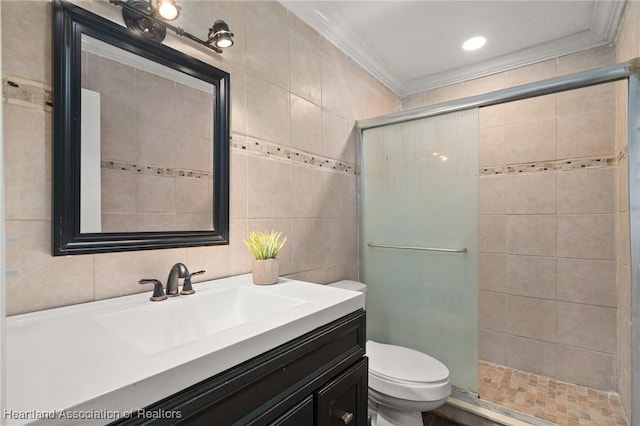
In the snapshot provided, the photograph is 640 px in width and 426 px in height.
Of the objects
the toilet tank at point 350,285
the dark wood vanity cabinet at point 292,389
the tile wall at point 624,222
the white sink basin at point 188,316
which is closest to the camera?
the dark wood vanity cabinet at point 292,389

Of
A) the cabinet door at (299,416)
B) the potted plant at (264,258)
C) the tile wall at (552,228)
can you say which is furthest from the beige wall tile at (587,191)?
the cabinet door at (299,416)

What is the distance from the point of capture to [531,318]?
Answer: 89.4 inches

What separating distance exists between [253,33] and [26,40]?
0.89 metres

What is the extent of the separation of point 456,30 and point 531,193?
3.98ft

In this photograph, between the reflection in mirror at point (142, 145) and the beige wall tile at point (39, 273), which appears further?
the reflection in mirror at point (142, 145)

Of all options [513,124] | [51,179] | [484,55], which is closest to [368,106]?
[484,55]

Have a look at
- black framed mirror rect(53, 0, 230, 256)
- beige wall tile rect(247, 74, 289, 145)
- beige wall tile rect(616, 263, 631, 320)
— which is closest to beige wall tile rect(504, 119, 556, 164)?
beige wall tile rect(616, 263, 631, 320)

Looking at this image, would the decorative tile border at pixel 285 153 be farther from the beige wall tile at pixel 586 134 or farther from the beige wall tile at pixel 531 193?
the beige wall tile at pixel 586 134

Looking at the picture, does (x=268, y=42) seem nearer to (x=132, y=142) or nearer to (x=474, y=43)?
(x=132, y=142)

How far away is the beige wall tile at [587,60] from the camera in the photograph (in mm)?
2100

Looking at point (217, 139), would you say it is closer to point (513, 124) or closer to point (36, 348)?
point (36, 348)

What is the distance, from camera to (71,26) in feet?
3.16

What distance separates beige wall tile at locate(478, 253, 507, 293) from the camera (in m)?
2.38

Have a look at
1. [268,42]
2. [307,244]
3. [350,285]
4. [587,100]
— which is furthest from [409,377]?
[587,100]
